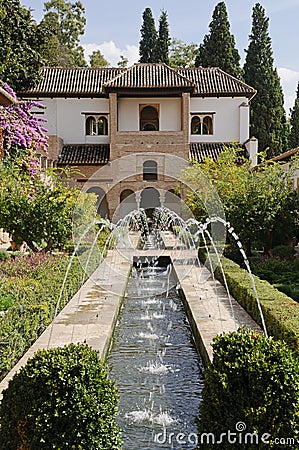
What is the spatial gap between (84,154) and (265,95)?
1230 centimetres

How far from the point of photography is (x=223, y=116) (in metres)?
30.3

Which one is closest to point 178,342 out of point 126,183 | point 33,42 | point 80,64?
point 126,183

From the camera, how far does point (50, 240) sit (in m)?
13.3

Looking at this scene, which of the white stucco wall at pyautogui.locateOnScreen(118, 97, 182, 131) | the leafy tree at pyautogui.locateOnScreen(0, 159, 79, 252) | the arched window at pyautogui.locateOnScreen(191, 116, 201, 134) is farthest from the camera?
the arched window at pyautogui.locateOnScreen(191, 116, 201, 134)

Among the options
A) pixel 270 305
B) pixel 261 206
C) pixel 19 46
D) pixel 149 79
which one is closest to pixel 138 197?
pixel 149 79

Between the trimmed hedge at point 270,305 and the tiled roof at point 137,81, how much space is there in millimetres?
19141

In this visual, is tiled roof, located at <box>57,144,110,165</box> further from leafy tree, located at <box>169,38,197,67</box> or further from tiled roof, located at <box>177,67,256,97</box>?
leafy tree, located at <box>169,38,197,67</box>

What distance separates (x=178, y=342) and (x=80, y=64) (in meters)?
43.2

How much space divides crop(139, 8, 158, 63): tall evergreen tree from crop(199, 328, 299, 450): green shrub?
38.3 m

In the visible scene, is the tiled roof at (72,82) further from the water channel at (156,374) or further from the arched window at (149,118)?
the water channel at (156,374)

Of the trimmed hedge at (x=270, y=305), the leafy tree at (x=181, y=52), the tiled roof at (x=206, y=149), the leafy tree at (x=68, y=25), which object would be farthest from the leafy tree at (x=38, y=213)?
the leafy tree at (x=68, y=25)

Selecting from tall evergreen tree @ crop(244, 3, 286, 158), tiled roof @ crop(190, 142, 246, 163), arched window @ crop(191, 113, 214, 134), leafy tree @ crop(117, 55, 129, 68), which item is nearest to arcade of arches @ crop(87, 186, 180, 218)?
tiled roof @ crop(190, 142, 246, 163)

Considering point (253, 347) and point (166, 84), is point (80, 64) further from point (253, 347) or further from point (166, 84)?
point (253, 347)

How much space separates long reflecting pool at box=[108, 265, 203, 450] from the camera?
505cm
